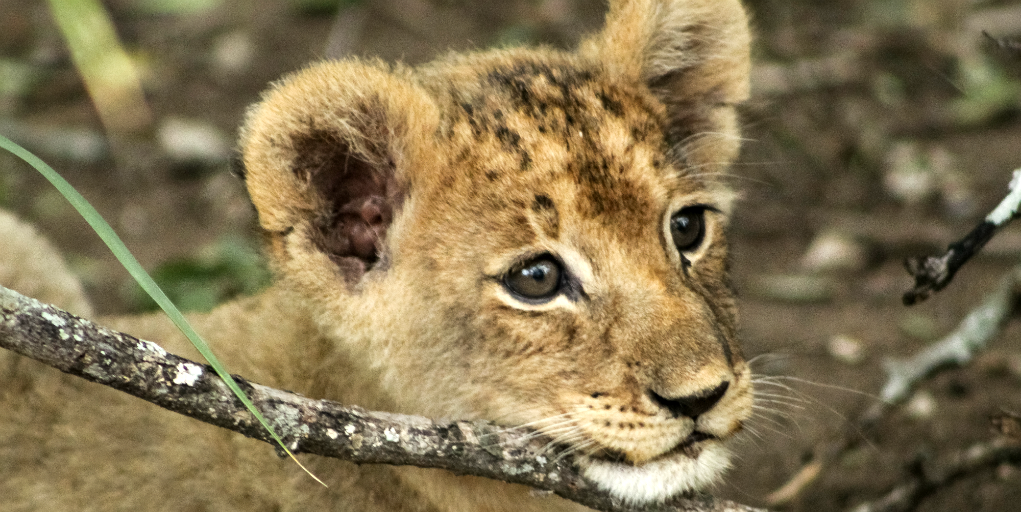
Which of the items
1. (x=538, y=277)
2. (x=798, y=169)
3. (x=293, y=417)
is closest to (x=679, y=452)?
(x=538, y=277)

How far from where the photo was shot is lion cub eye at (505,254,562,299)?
119 inches

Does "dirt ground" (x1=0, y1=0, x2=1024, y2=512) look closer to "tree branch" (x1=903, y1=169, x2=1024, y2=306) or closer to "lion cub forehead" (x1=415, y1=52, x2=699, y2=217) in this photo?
"tree branch" (x1=903, y1=169, x2=1024, y2=306)

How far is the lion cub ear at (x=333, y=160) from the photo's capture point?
9.35ft

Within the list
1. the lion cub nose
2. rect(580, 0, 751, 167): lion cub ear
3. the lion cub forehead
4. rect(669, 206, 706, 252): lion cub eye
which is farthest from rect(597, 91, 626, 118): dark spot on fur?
the lion cub nose

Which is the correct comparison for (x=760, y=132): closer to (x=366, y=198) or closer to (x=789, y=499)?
(x=789, y=499)

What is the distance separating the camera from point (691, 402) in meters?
2.72

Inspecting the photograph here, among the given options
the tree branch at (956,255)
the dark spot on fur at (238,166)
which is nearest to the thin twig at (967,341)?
the tree branch at (956,255)

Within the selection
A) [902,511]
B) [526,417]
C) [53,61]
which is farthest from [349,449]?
[53,61]

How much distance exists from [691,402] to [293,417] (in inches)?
43.2

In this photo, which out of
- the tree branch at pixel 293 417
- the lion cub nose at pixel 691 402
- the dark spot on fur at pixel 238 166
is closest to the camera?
the tree branch at pixel 293 417

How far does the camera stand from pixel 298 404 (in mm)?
2361

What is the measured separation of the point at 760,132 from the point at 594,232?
3.64m

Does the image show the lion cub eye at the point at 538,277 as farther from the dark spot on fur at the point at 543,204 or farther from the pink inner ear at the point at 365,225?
the pink inner ear at the point at 365,225

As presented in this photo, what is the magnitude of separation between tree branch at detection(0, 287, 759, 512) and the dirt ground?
65.6 inches
